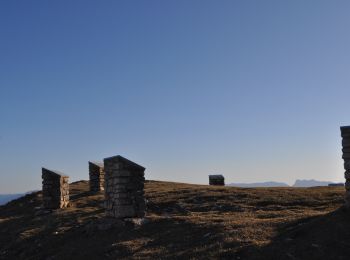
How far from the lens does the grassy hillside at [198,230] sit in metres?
14.0

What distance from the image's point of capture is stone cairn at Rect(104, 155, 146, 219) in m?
21.5

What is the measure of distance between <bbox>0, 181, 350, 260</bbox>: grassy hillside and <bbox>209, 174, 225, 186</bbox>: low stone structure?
1254 centimetres

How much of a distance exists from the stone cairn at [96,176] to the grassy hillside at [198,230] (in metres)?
6.25

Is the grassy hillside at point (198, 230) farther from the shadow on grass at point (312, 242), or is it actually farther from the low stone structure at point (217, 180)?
the low stone structure at point (217, 180)

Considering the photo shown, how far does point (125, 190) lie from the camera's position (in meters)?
21.6

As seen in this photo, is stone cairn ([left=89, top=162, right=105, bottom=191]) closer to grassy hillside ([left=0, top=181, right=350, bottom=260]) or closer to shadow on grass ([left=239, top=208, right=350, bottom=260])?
grassy hillside ([left=0, top=181, right=350, bottom=260])

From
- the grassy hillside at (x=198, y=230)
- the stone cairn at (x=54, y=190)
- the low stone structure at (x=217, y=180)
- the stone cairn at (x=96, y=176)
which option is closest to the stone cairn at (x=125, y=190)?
Answer: the grassy hillside at (x=198, y=230)

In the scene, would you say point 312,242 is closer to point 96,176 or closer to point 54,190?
point 54,190

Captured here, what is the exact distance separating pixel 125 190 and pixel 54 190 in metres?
10.5

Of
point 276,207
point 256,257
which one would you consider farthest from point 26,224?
point 256,257

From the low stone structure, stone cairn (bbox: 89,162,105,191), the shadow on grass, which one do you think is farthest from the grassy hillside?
the low stone structure

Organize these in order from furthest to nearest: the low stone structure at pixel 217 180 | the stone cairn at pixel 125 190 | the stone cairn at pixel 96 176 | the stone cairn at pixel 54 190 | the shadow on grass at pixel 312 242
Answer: the low stone structure at pixel 217 180
the stone cairn at pixel 96 176
the stone cairn at pixel 54 190
the stone cairn at pixel 125 190
the shadow on grass at pixel 312 242

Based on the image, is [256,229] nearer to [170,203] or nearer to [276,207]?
[276,207]

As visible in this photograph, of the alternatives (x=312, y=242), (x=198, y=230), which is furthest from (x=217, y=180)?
(x=312, y=242)
